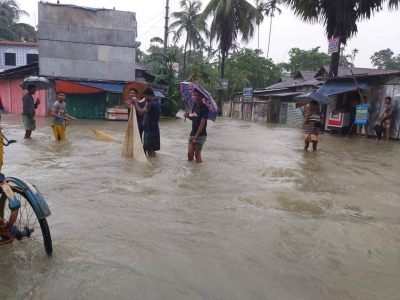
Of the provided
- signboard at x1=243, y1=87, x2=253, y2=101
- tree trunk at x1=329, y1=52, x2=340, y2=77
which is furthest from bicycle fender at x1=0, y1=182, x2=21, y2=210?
signboard at x1=243, y1=87, x2=253, y2=101

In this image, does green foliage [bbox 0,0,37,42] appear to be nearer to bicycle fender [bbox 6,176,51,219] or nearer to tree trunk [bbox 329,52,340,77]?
tree trunk [bbox 329,52,340,77]

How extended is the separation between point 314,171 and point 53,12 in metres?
17.3

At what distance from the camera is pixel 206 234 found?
364 centimetres

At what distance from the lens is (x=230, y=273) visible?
2.88m

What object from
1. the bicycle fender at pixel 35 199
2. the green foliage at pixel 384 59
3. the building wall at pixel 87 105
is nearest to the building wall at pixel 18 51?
the building wall at pixel 87 105

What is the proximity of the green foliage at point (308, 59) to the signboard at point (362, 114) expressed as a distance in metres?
26.6

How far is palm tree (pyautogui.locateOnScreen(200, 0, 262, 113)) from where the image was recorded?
87.4ft

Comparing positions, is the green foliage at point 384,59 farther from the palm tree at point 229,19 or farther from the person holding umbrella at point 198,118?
the person holding umbrella at point 198,118

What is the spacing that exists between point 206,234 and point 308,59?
39139mm

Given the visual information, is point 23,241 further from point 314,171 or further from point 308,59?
point 308,59

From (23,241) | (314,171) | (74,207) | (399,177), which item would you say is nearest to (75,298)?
(23,241)

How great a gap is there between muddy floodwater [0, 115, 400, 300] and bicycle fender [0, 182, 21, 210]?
0.47 m

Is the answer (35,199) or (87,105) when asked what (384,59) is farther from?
(35,199)

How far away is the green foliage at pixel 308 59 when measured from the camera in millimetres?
38969
